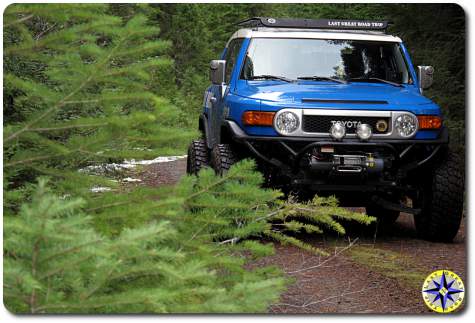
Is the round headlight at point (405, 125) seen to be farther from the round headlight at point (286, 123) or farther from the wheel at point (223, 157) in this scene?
the wheel at point (223, 157)

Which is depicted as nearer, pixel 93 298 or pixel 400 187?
pixel 93 298

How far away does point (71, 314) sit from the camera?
2.61 m

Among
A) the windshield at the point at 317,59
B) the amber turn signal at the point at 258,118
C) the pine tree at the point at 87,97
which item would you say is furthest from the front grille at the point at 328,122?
the pine tree at the point at 87,97

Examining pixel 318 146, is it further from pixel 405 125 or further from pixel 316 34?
pixel 316 34

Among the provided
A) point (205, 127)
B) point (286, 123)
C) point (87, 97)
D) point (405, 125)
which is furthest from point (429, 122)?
point (87, 97)

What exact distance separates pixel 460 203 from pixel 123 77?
4.07m

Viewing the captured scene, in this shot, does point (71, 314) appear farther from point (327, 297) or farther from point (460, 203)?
point (460, 203)

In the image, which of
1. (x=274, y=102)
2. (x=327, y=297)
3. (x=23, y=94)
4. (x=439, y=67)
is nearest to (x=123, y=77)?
(x=23, y=94)

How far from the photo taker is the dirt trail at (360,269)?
418cm

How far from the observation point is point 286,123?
18.8 ft

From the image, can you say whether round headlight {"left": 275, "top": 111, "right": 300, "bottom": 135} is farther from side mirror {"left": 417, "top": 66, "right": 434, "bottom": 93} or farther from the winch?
side mirror {"left": 417, "top": 66, "right": 434, "bottom": 93}

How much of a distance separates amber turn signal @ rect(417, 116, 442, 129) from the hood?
14cm

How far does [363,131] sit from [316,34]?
1.08 m

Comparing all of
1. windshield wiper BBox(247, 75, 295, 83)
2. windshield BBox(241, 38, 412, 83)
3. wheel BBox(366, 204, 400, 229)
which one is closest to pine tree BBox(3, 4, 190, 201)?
windshield wiper BBox(247, 75, 295, 83)
